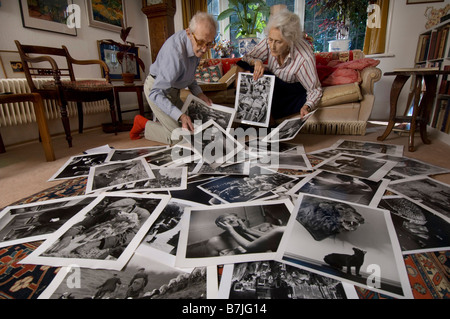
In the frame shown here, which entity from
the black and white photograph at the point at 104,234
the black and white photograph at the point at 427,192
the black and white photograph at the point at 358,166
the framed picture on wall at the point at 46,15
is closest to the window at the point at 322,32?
the black and white photograph at the point at 358,166

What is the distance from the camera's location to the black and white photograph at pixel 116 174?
42.7 inches

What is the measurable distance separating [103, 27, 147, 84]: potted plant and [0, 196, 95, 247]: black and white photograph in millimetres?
1852

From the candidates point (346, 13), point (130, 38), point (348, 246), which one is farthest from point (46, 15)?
point (346, 13)

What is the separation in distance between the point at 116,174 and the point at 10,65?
5.14 feet

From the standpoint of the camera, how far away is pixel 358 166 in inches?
49.3

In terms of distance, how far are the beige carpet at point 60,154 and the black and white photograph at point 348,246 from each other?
0.67 m

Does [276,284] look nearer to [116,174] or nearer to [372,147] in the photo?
[116,174]

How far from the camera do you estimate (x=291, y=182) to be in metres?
1.06

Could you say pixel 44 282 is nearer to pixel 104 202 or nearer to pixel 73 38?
pixel 104 202

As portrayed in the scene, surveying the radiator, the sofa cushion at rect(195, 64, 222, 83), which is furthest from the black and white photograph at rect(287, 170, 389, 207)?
the radiator

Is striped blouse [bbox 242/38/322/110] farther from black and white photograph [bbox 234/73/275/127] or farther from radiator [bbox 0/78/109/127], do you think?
radiator [bbox 0/78/109/127]

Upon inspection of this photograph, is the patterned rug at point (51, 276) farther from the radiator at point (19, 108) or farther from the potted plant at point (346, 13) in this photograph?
the potted plant at point (346, 13)

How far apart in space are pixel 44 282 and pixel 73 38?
2599mm
